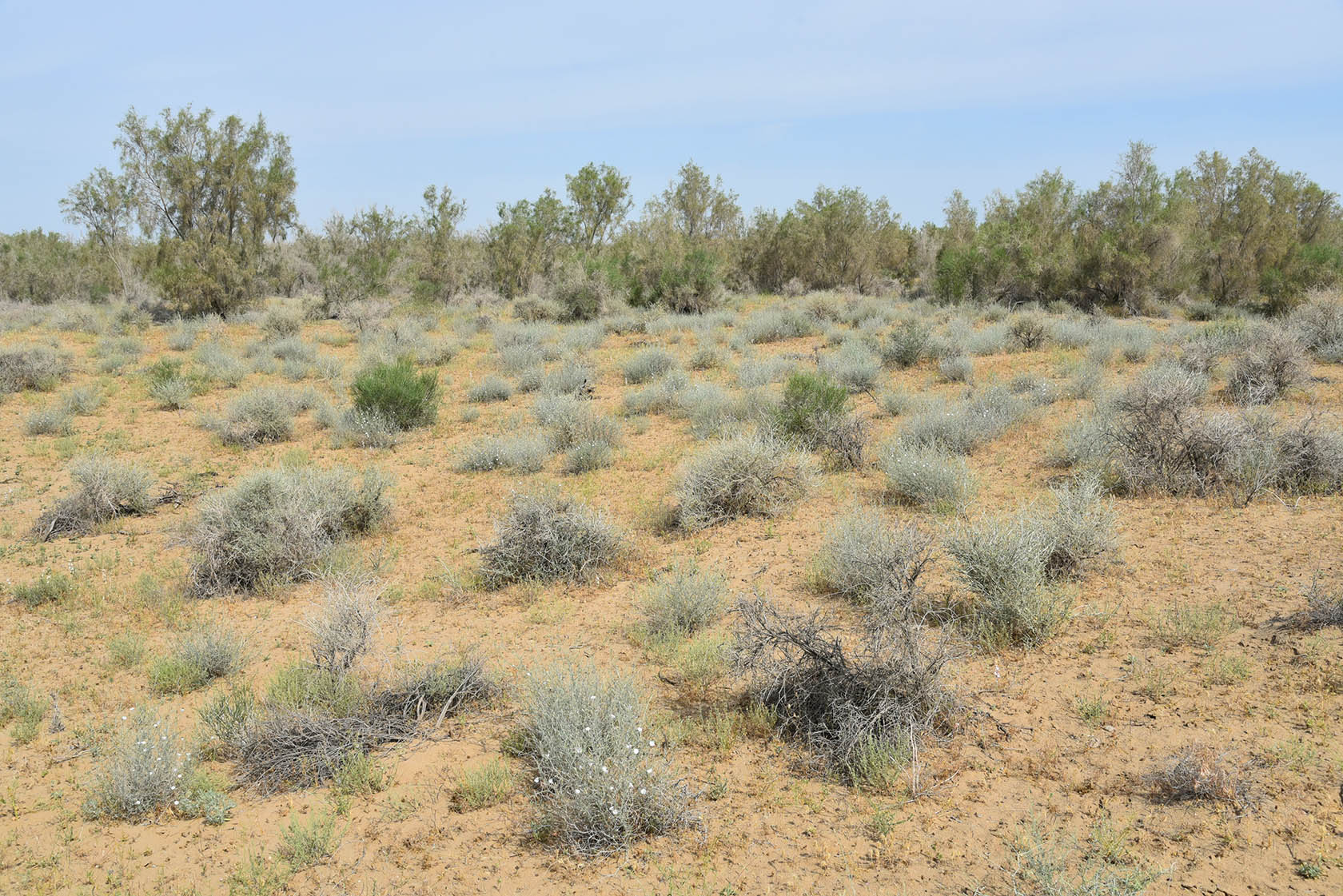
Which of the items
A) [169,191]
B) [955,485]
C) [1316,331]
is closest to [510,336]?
[169,191]

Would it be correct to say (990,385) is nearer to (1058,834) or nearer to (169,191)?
(1058,834)

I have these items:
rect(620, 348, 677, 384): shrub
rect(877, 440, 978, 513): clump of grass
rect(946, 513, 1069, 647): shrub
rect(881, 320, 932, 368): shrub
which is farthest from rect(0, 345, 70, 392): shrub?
rect(946, 513, 1069, 647): shrub

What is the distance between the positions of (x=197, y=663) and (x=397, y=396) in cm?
766

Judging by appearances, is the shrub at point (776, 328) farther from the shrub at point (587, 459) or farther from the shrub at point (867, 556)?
the shrub at point (867, 556)

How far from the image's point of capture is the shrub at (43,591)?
6984mm

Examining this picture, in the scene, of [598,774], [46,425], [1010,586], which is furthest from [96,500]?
[1010,586]

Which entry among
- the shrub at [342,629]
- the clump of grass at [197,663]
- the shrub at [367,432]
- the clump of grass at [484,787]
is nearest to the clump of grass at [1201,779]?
the clump of grass at [484,787]

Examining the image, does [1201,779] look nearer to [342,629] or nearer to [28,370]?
[342,629]

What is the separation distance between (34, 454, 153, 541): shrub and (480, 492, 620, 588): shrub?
476 cm

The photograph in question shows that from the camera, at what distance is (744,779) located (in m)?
4.31

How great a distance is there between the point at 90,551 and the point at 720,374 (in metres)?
10.5

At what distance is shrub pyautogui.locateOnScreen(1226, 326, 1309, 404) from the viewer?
10.8 metres

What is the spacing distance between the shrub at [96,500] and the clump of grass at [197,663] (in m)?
4.01

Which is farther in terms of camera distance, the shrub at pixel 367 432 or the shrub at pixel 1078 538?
the shrub at pixel 367 432
